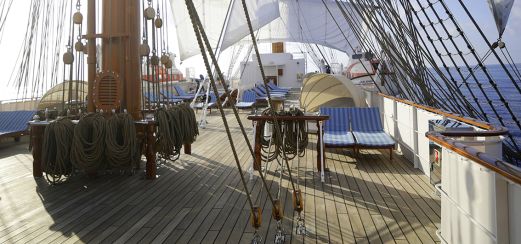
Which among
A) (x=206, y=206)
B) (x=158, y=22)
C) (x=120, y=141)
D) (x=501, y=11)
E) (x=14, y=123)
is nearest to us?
(x=206, y=206)

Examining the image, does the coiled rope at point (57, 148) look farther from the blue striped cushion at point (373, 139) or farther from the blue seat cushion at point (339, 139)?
the blue striped cushion at point (373, 139)

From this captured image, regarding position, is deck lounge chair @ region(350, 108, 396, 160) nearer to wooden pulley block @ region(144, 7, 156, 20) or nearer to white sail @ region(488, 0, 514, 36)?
white sail @ region(488, 0, 514, 36)

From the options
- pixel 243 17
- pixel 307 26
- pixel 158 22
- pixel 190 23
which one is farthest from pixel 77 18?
pixel 307 26

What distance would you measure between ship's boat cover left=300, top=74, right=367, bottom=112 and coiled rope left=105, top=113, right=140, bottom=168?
6.30m

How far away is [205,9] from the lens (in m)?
20.1

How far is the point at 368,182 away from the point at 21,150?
5.84 metres

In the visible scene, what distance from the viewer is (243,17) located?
41.0ft

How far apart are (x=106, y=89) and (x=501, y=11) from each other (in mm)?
5526

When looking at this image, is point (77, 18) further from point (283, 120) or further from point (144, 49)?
point (283, 120)

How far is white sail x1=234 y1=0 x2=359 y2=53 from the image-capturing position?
1287 inches

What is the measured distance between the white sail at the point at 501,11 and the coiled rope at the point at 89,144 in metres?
5.54

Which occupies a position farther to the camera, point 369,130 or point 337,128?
point 337,128

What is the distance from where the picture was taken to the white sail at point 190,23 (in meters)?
19.3

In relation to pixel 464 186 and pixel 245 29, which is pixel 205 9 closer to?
pixel 245 29
